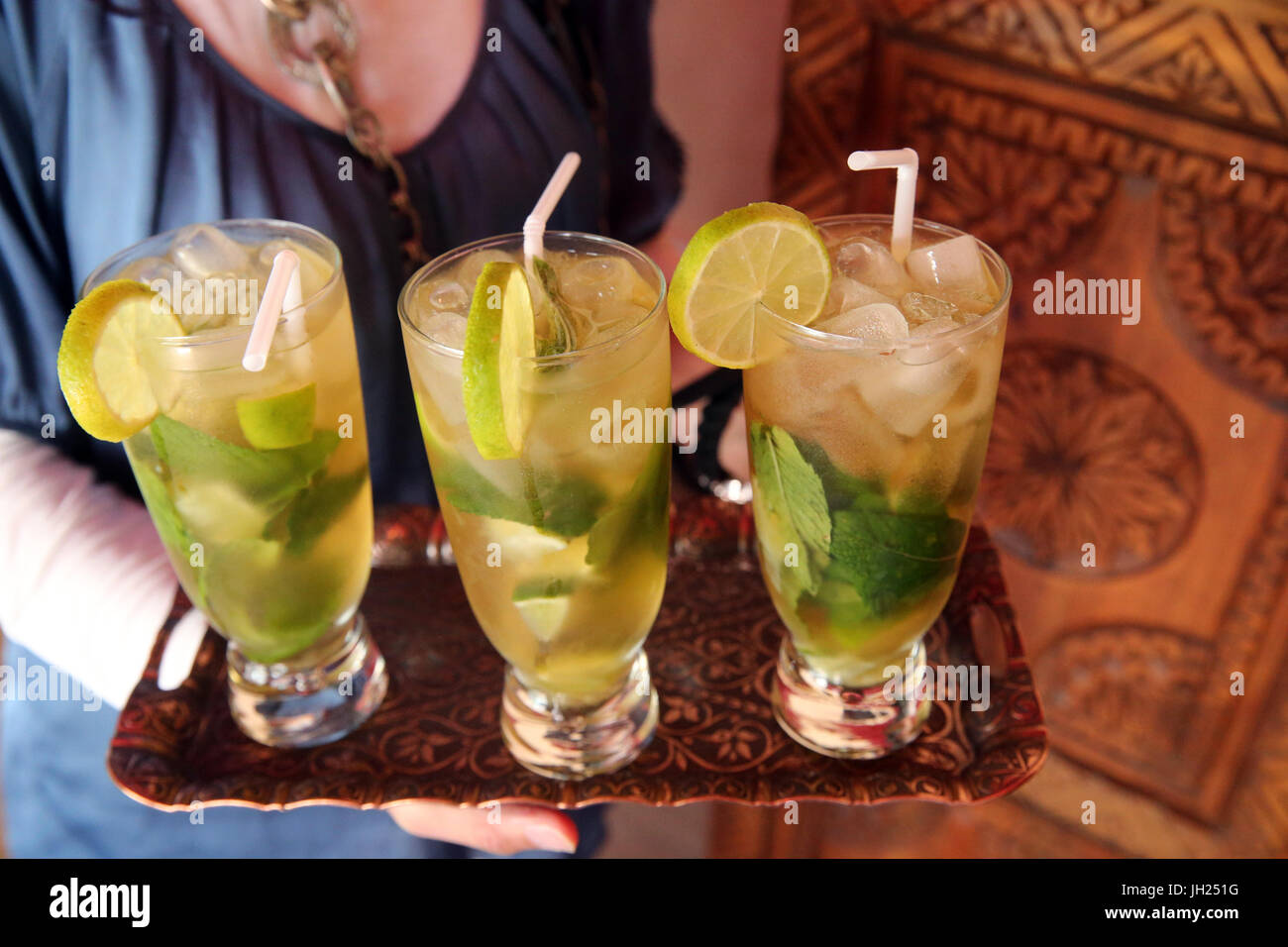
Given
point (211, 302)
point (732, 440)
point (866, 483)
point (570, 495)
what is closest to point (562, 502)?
point (570, 495)

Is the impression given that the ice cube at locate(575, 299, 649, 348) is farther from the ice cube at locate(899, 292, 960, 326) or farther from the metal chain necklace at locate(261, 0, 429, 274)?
the metal chain necklace at locate(261, 0, 429, 274)

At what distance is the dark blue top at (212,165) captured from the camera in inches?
40.1

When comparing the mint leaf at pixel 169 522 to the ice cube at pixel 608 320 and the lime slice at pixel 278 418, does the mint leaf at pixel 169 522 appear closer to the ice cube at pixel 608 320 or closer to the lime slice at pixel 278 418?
the lime slice at pixel 278 418

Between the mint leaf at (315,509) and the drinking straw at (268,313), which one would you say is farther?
the mint leaf at (315,509)

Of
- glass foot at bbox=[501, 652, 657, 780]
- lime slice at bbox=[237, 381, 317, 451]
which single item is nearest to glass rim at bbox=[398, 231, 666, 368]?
lime slice at bbox=[237, 381, 317, 451]

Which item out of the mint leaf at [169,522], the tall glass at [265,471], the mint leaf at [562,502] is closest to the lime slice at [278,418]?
the tall glass at [265,471]

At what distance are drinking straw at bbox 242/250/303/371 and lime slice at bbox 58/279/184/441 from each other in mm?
78

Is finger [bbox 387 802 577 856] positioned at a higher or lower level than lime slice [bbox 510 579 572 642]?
lower

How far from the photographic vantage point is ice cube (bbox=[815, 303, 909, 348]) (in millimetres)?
767

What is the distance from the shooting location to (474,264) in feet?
2.92

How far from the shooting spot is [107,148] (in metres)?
1.05

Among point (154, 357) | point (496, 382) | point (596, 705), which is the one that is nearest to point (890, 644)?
point (596, 705)

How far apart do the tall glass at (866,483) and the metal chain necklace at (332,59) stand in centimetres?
49

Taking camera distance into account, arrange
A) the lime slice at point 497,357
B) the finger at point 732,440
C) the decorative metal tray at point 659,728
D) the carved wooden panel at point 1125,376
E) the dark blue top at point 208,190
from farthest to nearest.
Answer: the finger at point 732,440, the carved wooden panel at point 1125,376, the dark blue top at point 208,190, the decorative metal tray at point 659,728, the lime slice at point 497,357
